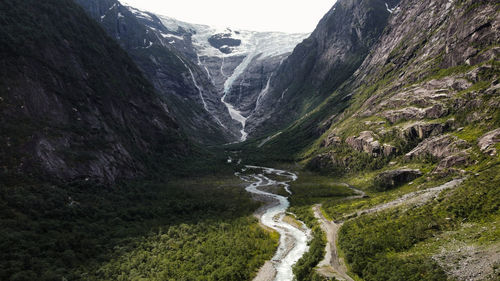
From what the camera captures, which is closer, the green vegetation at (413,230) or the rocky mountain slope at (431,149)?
the green vegetation at (413,230)

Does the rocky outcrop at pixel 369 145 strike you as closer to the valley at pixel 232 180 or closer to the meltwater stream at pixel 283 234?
the valley at pixel 232 180

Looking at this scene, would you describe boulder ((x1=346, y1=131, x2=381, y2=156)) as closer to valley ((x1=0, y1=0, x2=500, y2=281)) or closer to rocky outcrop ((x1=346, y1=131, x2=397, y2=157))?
rocky outcrop ((x1=346, y1=131, x2=397, y2=157))

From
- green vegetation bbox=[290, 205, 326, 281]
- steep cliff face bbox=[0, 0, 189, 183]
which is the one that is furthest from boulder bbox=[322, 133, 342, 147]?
green vegetation bbox=[290, 205, 326, 281]

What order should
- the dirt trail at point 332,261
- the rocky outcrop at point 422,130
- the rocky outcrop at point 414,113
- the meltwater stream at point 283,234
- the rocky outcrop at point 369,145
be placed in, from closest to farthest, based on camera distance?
the dirt trail at point 332,261
the meltwater stream at point 283,234
the rocky outcrop at point 422,130
the rocky outcrop at point 414,113
the rocky outcrop at point 369,145

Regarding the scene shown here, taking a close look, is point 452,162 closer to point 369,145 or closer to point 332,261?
point 332,261

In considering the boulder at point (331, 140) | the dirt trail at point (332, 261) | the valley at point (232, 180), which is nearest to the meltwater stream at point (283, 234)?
the valley at point (232, 180)
